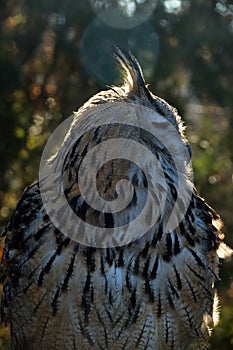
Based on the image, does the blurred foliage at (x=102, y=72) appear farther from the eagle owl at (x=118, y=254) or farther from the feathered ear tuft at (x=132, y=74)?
the eagle owl at (x=118, y=254)

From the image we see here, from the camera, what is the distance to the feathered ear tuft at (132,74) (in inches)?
98.7

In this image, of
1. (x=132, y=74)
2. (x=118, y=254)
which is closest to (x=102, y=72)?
(x=132, y=74)

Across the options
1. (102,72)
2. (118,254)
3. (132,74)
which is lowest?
(118,254)

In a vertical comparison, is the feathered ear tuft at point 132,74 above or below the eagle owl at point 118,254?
above

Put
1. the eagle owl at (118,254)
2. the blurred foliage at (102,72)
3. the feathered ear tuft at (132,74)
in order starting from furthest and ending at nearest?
1. the blurred foliage at (102,72)
2. the feathered ear tuft at (132,74)
3. the eagle owl at (118,254)

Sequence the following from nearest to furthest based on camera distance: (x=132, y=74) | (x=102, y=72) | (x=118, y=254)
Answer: (x=118, y=254)
(x=132, y=74)
(x=102, y=72)

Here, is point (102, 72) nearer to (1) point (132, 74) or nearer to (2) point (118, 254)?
(1) point (132, 74)

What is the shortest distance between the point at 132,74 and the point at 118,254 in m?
0.61

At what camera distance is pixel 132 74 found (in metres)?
2.55

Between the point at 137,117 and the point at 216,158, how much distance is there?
1546 mm

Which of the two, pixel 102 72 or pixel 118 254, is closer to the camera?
pixel 118 254

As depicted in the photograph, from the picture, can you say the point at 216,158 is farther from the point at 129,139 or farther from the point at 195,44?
the point at 129,139

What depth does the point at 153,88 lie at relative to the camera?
3.74m

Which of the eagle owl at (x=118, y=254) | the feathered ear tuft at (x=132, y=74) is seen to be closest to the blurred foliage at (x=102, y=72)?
the feathered ear tuft at (x=132, y=74)
